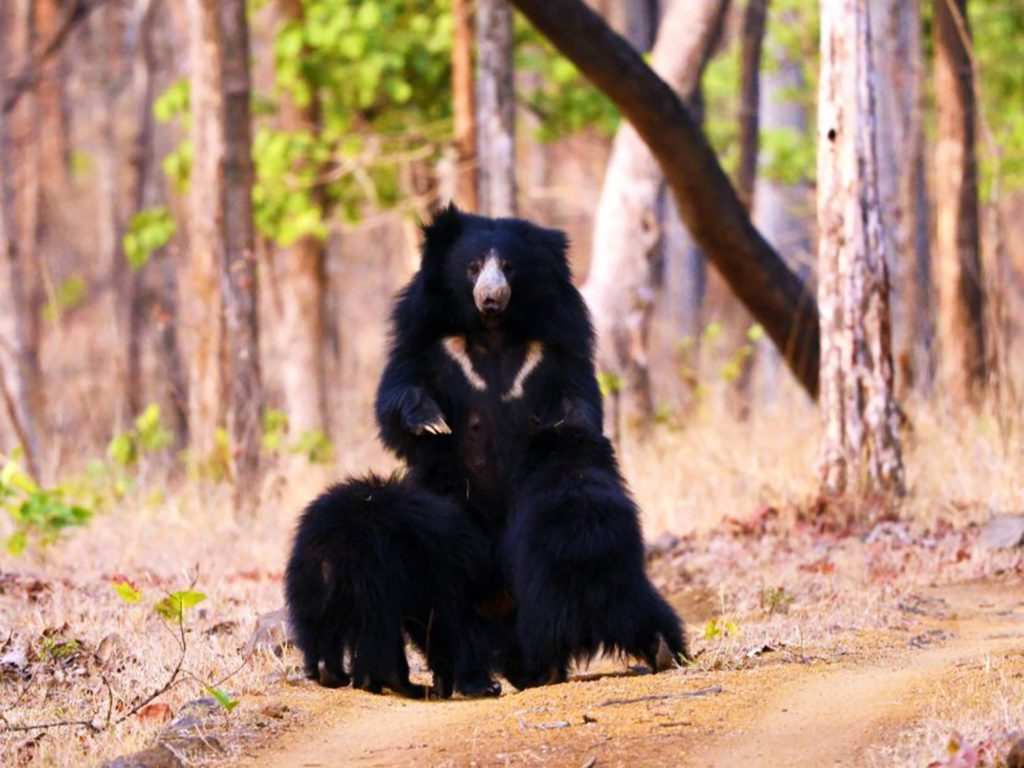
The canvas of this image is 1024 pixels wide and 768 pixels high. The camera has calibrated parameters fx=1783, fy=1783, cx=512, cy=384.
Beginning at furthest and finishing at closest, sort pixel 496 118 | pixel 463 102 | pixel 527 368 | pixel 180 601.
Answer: pixel 463 102 → pixel 496 118 → pixel 527 368 → pixel 180 601

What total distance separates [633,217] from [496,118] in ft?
5.18

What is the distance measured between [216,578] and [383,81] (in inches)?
342

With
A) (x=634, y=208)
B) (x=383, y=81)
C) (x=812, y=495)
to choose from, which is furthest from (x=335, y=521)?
(x=383, y=81)

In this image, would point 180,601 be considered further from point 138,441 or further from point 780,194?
point 780,194

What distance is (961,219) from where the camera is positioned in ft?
43.2

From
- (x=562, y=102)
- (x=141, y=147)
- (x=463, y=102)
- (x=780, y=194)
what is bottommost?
(x=780, y=194)

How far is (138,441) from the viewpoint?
12320mm

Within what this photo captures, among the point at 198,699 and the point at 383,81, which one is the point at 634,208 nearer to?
the point at 383,81

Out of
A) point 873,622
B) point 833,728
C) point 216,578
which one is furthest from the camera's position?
point 216,578

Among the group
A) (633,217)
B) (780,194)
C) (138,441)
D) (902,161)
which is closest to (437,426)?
(138,441)

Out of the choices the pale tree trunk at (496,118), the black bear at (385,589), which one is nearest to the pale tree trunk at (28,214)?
the pale tree trunk at (496,118)

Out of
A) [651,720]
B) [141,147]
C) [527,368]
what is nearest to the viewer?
[651,720]

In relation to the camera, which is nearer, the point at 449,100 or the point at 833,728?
the point at 833,728

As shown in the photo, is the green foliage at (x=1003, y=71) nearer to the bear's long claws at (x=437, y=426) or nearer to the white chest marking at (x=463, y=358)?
the white chest marking at (x=463, y=358)
